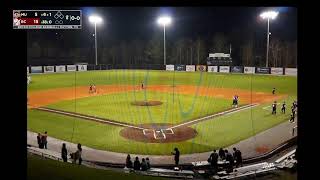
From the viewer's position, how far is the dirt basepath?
24953 mm

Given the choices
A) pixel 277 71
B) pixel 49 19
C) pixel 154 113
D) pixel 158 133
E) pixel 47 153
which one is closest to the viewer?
pixel 49 19

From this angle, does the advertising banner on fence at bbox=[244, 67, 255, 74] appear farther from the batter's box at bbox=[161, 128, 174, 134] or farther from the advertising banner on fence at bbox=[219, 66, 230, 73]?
the batter's box at bbox=[161, 128, 174, 134]

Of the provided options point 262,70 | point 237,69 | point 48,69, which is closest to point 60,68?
point 48,69

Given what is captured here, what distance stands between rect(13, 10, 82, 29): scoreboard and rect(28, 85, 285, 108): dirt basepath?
1658 cm

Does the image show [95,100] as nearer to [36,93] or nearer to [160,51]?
[36,93]

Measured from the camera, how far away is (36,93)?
2761 centimetres

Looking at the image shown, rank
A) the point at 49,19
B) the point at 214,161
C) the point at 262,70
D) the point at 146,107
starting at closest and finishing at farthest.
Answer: the point at 49,19
the point at 214,161
the point at 146,107
the point at 262,70

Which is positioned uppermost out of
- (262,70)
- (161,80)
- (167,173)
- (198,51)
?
(198,51)

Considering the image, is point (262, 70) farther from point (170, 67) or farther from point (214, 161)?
point (214, 161)

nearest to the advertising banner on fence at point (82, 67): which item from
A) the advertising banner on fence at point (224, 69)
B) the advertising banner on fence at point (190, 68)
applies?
the advertising banner on fence at point (190, 68)

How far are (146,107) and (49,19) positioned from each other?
15.6m

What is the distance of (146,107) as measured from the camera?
22.1 metres
